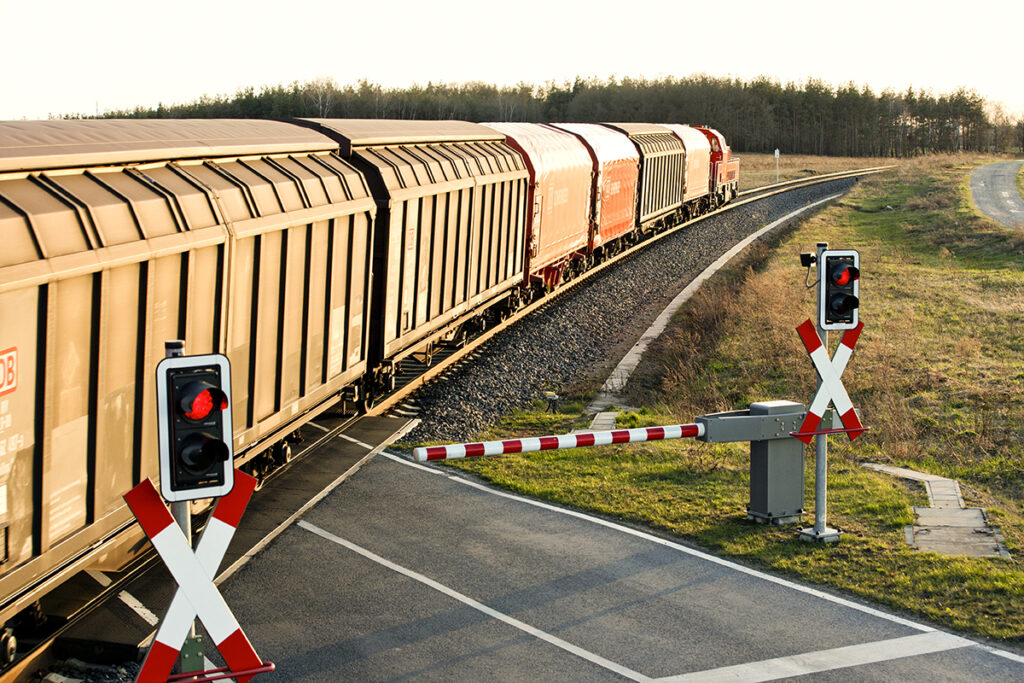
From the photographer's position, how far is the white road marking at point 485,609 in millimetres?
7332

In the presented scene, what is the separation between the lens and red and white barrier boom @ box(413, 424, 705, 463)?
8.79 meters

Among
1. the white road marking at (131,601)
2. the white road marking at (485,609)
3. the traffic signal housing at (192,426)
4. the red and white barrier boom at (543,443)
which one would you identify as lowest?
the white road marking at (485,609)

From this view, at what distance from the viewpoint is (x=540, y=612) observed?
324 inches

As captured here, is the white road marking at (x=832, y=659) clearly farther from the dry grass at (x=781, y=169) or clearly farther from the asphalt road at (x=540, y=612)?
the dry grass at (x=781, y=169)

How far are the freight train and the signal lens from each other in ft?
4.20

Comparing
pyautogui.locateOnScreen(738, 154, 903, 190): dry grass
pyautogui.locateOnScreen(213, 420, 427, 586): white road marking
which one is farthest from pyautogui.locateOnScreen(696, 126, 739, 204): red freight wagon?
pyautogui.locateOnScreen(213, 420, 427, 586): white road marking

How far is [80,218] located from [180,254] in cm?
108

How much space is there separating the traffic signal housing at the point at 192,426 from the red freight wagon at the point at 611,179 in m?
21.5

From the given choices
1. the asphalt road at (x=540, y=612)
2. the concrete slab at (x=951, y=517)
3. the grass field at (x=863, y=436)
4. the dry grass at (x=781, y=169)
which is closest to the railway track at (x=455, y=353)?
the grass field at (x=863, y=436)

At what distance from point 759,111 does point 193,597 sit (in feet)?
406

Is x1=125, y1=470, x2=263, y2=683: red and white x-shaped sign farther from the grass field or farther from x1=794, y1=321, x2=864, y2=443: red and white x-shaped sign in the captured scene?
x1=794, y1=321, x2=864, y2=443: red and white x-shaped sign

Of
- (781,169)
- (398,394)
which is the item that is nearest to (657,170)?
(398,394)

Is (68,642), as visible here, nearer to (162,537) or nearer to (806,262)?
(162,537)

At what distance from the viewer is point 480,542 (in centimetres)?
973
